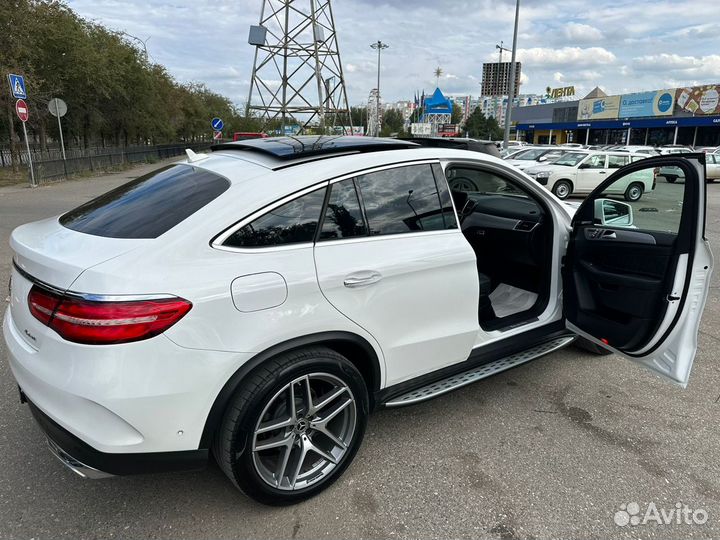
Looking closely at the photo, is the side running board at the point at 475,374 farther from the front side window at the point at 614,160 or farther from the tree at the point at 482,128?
the tree at the point at 482,128

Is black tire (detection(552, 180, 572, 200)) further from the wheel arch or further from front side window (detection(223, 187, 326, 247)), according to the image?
front side window (detection(223, 187, 326, 247))

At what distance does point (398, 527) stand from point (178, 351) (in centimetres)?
131

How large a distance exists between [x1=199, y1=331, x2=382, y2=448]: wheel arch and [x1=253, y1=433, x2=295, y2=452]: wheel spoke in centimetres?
23

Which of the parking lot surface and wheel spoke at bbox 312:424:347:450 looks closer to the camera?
the parking lot surface

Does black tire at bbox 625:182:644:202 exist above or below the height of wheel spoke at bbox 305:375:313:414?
above

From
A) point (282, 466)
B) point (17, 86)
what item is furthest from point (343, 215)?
point (17, 86)

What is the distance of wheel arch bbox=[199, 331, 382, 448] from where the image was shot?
2076 mm

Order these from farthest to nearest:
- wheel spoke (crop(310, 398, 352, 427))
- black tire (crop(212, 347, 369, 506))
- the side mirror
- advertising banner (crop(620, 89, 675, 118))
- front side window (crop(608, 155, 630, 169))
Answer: advertising banner (crop(620, 89, 675, 118))
front side window (crop(608, 155, 630, 169))
the side mirror
wheel spoke (crop(310, 398, 352, 427))
black tire (crop(212, 347, 369, 506))

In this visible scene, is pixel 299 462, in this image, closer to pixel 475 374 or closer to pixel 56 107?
pixel 475 374

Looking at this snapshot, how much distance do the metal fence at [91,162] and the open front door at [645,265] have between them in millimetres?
7913

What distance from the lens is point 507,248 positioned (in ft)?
13.3

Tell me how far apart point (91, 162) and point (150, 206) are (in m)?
24.0

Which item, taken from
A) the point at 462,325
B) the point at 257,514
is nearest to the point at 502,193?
the point at 462,325

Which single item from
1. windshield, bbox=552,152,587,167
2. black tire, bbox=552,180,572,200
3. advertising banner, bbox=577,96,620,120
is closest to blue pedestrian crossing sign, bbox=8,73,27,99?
black tire, bbox=552,180,572,200
